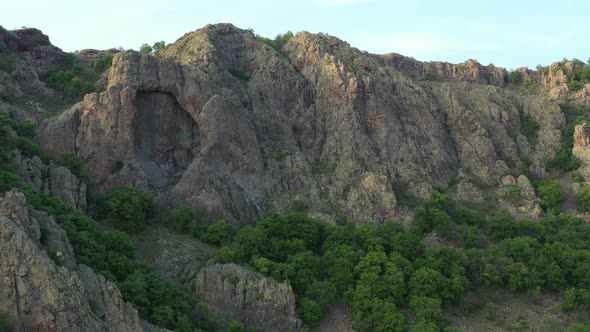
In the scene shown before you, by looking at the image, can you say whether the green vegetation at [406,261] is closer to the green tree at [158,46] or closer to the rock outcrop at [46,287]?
the rock outcrop at [46,287]

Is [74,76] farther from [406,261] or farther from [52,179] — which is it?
[406,261]

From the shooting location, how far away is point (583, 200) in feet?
192

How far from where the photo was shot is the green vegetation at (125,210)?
4881 centimetres

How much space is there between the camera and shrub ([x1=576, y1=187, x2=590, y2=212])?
58.4 m

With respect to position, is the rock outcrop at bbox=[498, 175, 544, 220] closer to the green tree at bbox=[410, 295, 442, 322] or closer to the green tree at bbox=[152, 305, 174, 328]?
the green tree at bbox=[410, 295, 442, 322]

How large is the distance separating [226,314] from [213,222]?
9953 millimetres

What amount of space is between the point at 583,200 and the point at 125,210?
115 ft

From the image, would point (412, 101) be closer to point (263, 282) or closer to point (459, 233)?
point (459, 233)

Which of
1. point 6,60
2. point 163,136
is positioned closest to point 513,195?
point 163,136

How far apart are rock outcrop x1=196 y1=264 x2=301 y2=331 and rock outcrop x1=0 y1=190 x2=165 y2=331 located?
26.5 ft

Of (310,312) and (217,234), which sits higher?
(217,234)

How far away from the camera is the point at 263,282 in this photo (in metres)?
44.5

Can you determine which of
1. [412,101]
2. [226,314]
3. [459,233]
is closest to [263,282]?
[226,314]

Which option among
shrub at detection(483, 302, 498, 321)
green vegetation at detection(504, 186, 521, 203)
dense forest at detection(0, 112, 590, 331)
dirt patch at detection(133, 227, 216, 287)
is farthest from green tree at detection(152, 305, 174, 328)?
green vegetation at detection(504, 186, 521, 203)
